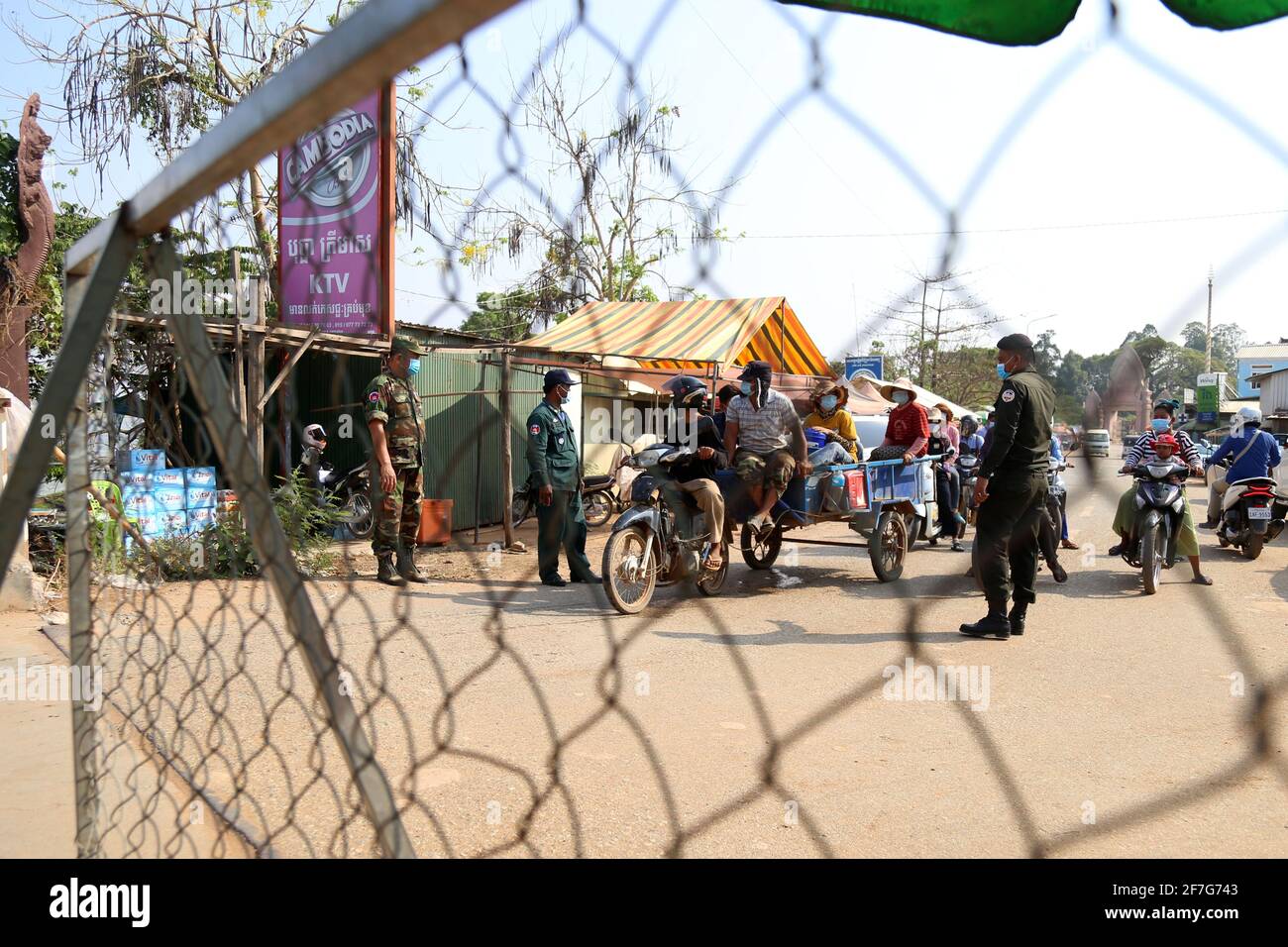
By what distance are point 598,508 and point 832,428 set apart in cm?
413

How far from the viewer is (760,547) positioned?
23.7 ft

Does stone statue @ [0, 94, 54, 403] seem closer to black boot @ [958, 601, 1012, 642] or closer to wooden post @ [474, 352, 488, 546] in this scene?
wooden post @ [474, 352, 488, 546]

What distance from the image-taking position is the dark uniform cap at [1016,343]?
2.74 ft

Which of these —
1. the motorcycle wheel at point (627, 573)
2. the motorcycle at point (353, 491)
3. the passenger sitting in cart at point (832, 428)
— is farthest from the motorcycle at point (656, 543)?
the motorcycle at point (353, 491)

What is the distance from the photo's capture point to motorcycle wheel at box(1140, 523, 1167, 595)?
20.3 feet

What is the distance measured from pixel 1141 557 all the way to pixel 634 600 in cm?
357

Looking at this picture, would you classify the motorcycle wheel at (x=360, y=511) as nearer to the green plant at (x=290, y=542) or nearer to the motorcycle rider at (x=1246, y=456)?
the green plant at (x=290, y=542)

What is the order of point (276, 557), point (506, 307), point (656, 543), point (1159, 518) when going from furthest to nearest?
point (1159, 518) → point (656, 543) → point (506, 307) → point (276, 557)

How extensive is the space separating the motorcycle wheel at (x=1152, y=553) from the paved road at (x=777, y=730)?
18.4 inches

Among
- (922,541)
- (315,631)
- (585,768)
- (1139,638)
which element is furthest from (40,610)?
(922,541)

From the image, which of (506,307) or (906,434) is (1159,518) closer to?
(906,434)

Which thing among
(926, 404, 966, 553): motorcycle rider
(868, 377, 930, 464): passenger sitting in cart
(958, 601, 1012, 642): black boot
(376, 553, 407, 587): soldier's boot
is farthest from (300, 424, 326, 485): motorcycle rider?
(926, 404, 966, 553): motorcycle rider

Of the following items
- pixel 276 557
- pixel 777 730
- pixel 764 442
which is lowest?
pixel 777 730

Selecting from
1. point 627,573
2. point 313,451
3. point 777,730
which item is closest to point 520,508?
point 313,451
